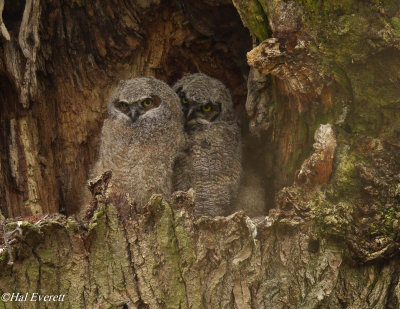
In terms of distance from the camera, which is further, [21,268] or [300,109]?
[300,109]

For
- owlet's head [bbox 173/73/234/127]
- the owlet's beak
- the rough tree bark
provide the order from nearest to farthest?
the rough tree bark
the owlet's beak
owlet's head [bbox 173/73/234/127]

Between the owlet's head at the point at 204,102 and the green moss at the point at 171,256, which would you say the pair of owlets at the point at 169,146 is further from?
the green moss at the point at 171,256

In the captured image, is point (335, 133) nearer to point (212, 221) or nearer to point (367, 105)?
point (367, 105)

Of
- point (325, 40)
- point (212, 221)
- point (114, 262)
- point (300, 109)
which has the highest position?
point (325, 40)

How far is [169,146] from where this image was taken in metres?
3.49

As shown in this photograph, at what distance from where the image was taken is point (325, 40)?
2.68 metres

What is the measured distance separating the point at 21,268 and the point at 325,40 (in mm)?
1970

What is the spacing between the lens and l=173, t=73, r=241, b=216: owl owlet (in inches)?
133

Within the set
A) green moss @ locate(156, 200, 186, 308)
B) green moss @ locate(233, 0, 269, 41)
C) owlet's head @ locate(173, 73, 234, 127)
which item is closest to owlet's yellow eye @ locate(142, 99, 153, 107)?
owlet's head @ locate(173, 73, 234, 127)

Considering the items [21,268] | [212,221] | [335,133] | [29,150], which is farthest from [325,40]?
[29,150]

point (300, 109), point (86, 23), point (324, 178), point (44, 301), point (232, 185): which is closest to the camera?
point (44, 301)

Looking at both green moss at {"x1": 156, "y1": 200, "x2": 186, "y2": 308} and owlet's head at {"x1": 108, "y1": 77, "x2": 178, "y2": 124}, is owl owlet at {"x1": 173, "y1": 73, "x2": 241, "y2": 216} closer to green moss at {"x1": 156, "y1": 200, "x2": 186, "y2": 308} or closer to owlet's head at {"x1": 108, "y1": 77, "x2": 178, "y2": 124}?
owlet's head at {"x1": 108, "y1": 77, "x2": 178, "y2": 124}

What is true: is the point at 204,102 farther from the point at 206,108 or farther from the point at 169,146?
the point at 169,146

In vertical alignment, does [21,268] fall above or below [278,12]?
below
